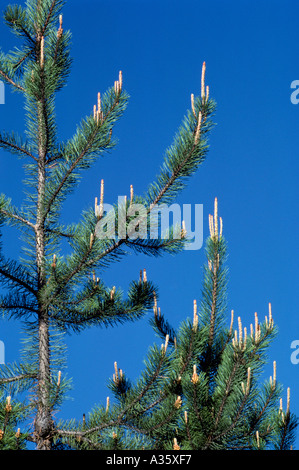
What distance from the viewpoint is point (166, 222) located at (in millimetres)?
5559

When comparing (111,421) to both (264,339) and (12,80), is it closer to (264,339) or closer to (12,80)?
(264,339)

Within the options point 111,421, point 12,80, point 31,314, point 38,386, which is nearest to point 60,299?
point 31,314

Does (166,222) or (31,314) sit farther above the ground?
(166,222)

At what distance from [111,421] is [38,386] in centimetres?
68

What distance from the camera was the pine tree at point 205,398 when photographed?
4730 millimetres

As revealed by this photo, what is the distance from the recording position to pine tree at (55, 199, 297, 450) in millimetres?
4730

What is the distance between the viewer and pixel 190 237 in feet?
18.2

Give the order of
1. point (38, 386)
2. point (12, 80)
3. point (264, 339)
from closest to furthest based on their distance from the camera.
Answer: point (264, 339)
point (38, 386)
point (12, 80)

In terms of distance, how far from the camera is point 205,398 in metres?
4.86

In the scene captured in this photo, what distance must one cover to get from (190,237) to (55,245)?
1218 millimetres
